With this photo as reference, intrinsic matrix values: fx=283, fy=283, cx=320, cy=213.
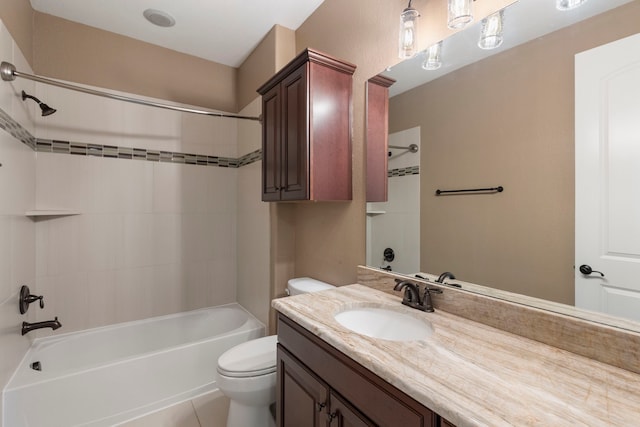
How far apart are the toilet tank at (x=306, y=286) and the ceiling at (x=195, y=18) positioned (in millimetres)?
1883

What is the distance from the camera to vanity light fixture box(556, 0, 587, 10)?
0.88 m

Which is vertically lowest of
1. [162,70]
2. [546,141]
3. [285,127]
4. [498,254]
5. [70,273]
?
[70,273]

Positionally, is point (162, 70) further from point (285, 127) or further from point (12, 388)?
Result: point (12, 388)

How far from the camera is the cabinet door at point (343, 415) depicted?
82cm

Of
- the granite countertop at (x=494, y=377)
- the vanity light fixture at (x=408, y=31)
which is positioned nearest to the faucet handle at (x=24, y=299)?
the granite countertop at (x=494, y=377)

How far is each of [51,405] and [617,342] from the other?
8.17 ft

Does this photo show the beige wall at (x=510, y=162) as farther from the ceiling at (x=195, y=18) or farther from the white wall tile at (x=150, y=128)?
the white wall tile at (x=150, y=128)

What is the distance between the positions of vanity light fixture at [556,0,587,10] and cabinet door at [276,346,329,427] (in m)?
1.47

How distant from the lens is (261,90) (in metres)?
1.94

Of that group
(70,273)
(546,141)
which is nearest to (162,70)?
(70,273)

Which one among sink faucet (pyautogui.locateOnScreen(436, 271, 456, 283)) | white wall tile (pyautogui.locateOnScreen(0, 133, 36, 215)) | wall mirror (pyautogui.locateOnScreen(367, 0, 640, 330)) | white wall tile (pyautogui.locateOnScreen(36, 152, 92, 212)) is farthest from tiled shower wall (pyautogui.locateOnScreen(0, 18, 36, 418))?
sink faucet (pyautogui.locateOnScreen(436, 271, 456, 283))

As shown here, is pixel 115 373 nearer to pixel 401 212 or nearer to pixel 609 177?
pixel 401 212

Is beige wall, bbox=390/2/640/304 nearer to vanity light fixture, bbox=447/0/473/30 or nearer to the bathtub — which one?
vanity light fixture, bbox=447/0/473/30

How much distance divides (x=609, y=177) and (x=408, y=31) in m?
0.95
